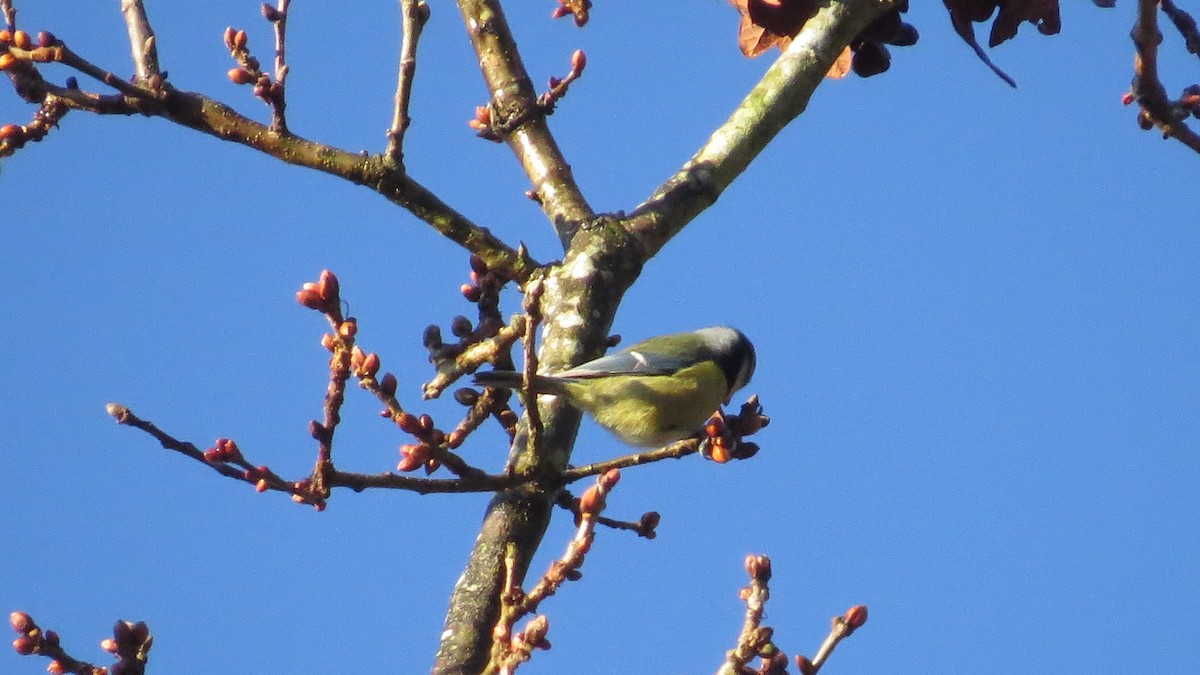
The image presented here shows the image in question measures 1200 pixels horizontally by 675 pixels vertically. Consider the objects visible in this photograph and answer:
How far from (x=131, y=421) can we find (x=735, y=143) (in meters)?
1.74

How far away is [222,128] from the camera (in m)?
3.17

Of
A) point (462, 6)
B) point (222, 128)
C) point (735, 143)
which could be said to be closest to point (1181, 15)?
point (735, 143)

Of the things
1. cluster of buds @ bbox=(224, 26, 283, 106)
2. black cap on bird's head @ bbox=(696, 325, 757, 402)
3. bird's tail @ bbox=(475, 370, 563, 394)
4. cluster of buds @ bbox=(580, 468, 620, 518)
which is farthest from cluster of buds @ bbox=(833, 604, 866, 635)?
black cap on bird's head @ bbox=(696, 325, 757, 402)

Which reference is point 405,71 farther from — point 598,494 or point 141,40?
point 598,494

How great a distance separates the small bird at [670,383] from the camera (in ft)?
14.0

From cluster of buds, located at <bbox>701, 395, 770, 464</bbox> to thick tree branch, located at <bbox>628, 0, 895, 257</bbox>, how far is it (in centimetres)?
44

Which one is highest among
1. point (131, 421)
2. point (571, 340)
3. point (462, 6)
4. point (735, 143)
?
point (462, 6)

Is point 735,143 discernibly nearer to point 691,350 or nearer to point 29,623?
point 691,350

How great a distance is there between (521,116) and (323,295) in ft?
4.40

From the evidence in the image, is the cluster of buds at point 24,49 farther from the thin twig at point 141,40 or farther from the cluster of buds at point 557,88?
the cluster of buds at point 557,88

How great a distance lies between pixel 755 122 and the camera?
3.40 metres

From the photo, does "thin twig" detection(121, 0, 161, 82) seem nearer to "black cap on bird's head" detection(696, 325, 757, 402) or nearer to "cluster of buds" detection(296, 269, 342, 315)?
"cluster of buds" detection(296, 269, 342, 315)

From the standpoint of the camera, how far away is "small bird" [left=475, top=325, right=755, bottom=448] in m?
4.28

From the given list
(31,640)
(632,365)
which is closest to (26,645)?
(31,640)
